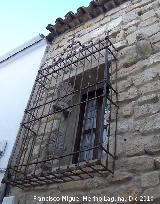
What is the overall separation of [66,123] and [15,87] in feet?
4.54

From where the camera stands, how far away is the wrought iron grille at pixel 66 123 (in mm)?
2887

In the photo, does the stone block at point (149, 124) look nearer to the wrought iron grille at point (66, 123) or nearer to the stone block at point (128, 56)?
the wrought iron grille at point (66, 123)

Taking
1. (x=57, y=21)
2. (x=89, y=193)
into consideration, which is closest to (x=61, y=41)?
(x=57, y=21)

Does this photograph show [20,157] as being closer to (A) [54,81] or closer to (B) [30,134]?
(B) [30,134]

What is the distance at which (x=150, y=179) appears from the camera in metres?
2.15

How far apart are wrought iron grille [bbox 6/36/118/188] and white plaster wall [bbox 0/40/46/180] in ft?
0.51

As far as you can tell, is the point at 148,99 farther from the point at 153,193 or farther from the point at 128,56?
the point at 153,193

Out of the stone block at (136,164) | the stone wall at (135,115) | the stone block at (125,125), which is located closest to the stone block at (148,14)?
the stone wall at (135,115)

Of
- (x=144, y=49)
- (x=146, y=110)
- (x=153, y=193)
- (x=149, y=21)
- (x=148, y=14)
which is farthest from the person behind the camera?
(x=148, y=14)

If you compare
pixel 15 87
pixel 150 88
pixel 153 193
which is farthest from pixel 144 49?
pixel 15 87

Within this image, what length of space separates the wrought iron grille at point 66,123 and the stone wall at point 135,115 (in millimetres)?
104

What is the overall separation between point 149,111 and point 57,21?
109 inches

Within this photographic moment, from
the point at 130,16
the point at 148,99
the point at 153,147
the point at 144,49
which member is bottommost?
the point at 153,147

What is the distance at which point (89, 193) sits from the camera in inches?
96.2
